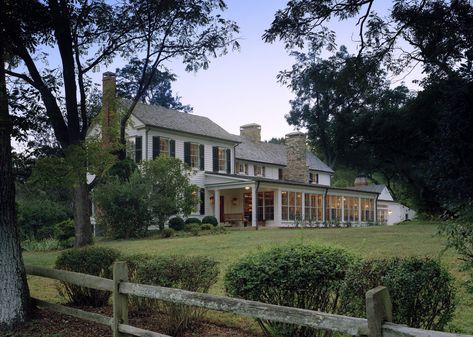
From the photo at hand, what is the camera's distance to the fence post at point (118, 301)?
5.59 meters

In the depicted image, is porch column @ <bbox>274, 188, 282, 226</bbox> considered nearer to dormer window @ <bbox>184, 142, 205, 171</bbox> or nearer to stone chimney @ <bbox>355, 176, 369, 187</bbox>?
dormer window @ <bbox>184, 142, 205, 171</bbox>

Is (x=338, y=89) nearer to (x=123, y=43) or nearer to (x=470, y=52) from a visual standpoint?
(x=470, y=52)

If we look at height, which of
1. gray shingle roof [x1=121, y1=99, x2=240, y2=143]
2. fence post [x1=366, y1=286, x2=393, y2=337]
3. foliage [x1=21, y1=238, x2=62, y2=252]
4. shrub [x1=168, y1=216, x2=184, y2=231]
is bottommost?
foliage [x1=21, y1=238, x2=62, y2=252]

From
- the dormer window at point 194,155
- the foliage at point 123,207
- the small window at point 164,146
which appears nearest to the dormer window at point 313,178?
the dormer window at point 194,155

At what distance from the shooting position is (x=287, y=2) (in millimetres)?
8164

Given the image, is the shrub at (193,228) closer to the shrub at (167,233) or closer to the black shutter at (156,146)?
the shrub at (167,233)

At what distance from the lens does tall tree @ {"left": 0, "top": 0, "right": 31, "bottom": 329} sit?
6746 mm

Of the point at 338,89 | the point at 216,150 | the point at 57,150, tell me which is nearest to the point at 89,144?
the point at 57,150

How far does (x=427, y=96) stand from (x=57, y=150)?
26.8 feet

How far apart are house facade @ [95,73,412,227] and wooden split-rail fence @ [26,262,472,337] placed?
20593mm

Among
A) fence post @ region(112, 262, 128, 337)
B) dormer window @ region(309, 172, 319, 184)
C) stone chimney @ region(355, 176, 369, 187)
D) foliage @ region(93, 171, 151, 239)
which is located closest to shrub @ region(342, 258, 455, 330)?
fence post @ region(112, 262, 128, 337)

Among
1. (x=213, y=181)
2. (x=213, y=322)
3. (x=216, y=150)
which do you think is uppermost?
(x=216, y=150)

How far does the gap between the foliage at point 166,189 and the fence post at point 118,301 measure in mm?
18525

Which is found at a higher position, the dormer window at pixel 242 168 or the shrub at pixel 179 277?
the dormer window at pixel 242 168
